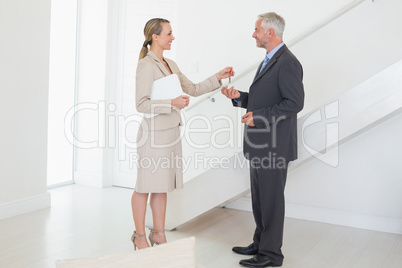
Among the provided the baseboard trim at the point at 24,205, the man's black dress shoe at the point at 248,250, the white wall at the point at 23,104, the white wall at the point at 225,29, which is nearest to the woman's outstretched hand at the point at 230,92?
the white wall at the point at 225,29

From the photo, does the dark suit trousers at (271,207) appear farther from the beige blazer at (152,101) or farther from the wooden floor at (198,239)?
the beige blazer at (152,101)

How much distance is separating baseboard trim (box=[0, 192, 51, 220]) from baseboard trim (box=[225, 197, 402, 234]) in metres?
2.53

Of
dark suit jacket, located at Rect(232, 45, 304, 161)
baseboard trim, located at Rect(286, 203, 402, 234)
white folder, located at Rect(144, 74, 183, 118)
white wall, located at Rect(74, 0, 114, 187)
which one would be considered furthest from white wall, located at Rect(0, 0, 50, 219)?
baseboard trim, located at Rect(286, 203, 402, 234)

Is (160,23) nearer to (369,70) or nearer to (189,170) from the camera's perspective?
(189,170)

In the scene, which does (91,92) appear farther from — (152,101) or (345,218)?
(345,218)

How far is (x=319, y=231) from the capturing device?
3.79 metres

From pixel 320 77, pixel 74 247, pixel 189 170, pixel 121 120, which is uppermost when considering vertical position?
pixel 320 77

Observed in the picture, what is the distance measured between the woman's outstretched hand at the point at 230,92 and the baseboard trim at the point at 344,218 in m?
1.69

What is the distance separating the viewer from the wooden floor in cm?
302

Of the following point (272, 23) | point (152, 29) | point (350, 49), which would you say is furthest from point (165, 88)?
point (350, 49)

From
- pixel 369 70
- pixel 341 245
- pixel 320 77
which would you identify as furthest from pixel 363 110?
pixel 341 245

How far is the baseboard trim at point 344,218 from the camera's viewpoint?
3.80 meters

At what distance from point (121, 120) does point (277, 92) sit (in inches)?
124

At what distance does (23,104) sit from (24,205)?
100cm
